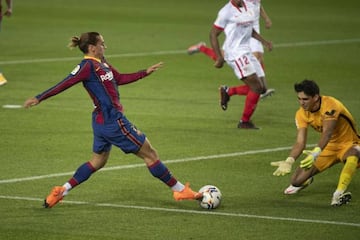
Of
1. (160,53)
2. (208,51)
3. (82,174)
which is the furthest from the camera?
(160,53)

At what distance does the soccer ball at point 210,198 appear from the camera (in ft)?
41.8

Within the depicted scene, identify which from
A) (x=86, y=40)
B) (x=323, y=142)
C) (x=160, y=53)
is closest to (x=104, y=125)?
(x=86, y=40)

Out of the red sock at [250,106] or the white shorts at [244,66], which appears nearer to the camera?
the red sock at [250,106]

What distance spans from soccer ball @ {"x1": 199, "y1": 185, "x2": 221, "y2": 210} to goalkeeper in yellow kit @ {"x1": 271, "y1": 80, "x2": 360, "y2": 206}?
0.73 metres

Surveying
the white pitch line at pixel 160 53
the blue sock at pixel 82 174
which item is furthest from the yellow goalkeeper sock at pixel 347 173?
the white pitch line at pixel 160 53

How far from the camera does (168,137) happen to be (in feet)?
57.2

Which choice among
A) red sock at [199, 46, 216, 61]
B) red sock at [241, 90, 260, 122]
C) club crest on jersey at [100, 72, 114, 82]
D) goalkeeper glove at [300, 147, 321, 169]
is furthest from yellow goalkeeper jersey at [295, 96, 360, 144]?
red sock at [199, 46, 216, 61]

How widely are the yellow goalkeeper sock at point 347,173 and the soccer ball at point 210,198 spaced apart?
145 cm

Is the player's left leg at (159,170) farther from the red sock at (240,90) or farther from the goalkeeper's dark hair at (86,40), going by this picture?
the red sock at (240,90)

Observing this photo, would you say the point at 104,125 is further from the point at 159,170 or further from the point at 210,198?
the point at 210,198

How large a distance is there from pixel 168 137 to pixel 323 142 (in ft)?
16.4

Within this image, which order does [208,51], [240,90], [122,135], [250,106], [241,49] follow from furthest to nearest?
[208,51] < [240,90] < [241,49] < [250,106] < [122,135]

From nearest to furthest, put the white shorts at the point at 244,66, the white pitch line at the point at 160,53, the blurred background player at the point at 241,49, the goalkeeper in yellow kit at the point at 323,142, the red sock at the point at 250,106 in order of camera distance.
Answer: the goalkeeper in yellow kit at the point at 323,142
the red sock at the point at 250,106
the blurred background player at the point at 241,49
the white shorts at the point at 244,66
the white pitch line at the point at 160,53

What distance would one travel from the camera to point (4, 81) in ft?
72.8
